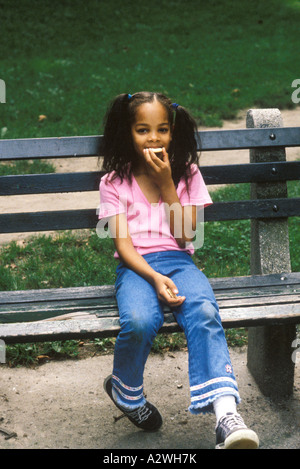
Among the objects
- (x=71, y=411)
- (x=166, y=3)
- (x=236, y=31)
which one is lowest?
(x=71, y=411)

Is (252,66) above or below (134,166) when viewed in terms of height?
above

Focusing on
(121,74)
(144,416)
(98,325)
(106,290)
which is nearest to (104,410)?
(144,416)

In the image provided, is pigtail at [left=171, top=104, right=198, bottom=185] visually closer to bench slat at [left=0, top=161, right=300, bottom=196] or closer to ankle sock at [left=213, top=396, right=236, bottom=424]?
bench slat at [left=0, top=161, right=300, bottom=196]

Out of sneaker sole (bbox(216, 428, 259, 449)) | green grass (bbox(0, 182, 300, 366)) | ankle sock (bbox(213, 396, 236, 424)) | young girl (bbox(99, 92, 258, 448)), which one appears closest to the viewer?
sneaker sole (bbox(216, 428, 259, 449))

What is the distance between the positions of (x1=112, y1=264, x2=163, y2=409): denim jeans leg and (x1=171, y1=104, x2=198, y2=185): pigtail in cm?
A: 60

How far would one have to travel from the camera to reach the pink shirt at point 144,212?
279 cm

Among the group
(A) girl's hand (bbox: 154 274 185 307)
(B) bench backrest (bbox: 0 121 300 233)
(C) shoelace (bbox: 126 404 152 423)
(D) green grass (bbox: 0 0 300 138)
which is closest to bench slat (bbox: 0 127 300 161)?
(B) bench backrest (bbox: 0 121 300 233)

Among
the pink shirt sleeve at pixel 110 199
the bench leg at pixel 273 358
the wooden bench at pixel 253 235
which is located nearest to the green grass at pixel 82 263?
the bench leg at pixel 273 358

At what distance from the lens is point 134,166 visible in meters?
2.94

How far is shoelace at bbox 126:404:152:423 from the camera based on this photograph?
2606mm

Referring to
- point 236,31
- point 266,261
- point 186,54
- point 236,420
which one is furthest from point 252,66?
point 236,420

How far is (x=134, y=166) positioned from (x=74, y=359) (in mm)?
1165

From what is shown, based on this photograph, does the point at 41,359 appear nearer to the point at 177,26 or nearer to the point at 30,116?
the point at 30,116

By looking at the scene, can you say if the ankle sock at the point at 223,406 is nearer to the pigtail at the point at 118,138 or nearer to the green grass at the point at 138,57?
the pigtail at the point at 118,138
